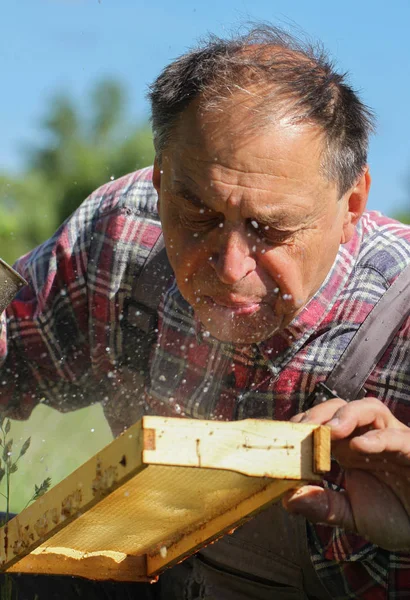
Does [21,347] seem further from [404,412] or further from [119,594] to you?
[404,412]

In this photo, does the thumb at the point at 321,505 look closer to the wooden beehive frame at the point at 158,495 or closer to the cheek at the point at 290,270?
the wooden beehive frame at the point at 158,495

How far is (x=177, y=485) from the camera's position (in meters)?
2.63

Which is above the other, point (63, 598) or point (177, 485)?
point (177, 485)

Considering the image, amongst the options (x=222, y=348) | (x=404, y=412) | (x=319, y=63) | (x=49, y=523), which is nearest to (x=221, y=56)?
(x=319, y=63)

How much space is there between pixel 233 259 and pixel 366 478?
0.88m

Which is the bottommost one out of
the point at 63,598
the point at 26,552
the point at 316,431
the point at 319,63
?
the point at 63,598

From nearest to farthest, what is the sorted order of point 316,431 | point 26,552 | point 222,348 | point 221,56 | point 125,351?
1. point 316,431
2. point 26,552
3. point 221,56
4. point 222,348
5. point 125,351

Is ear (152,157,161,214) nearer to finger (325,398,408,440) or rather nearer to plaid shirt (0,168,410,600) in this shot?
plaid shirt (0,168,410,600)

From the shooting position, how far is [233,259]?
10.6ft

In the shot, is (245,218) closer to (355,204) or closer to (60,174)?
(355,204)

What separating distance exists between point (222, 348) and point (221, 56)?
118cm

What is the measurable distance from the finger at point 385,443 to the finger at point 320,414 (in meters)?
0.11

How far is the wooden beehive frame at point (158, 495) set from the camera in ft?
7.41

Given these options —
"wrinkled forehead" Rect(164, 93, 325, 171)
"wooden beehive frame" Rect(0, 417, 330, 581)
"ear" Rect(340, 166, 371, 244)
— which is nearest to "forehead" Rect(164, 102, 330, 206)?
"wrinkled forehead" Rect(164, 93, 325, 171)
